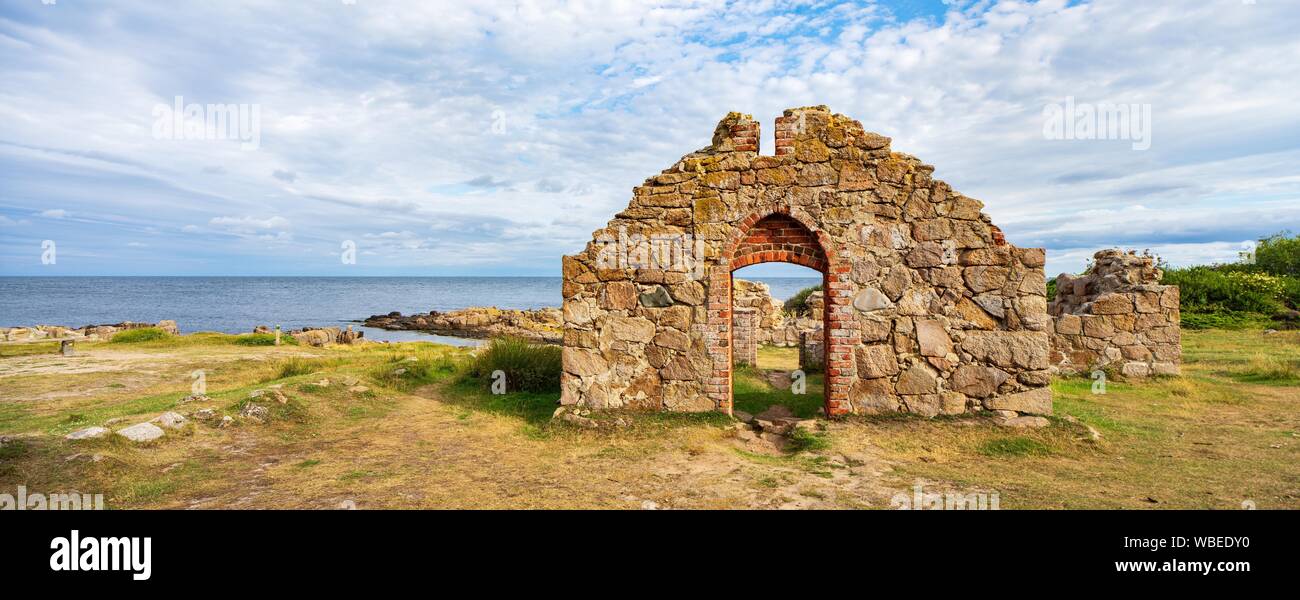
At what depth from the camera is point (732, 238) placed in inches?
327

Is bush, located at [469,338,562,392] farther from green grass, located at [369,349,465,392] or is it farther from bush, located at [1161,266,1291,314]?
bush, located at [1161,266,1291,314]

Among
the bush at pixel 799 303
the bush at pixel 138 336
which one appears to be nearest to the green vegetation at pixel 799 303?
the bush at pixel 799 303

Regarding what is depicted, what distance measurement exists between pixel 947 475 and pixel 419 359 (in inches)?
439

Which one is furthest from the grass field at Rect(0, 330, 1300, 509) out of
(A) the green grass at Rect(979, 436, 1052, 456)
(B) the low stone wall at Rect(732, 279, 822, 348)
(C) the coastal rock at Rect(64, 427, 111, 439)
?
(B) the low stone wall at Rect(732, 279, 822, 348)

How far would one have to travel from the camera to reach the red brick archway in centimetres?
821

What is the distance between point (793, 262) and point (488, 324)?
3091cm

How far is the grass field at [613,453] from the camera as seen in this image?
18.8 ft

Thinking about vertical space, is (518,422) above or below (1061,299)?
below

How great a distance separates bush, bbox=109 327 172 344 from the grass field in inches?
337

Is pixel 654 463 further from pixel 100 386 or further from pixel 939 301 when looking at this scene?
pixel 100 386

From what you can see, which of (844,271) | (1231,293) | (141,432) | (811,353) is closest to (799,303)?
(811,353)

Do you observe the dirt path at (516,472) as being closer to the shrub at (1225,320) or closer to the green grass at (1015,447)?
the green grass at (1015,447)

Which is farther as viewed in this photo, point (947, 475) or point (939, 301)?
point (939, 301)
